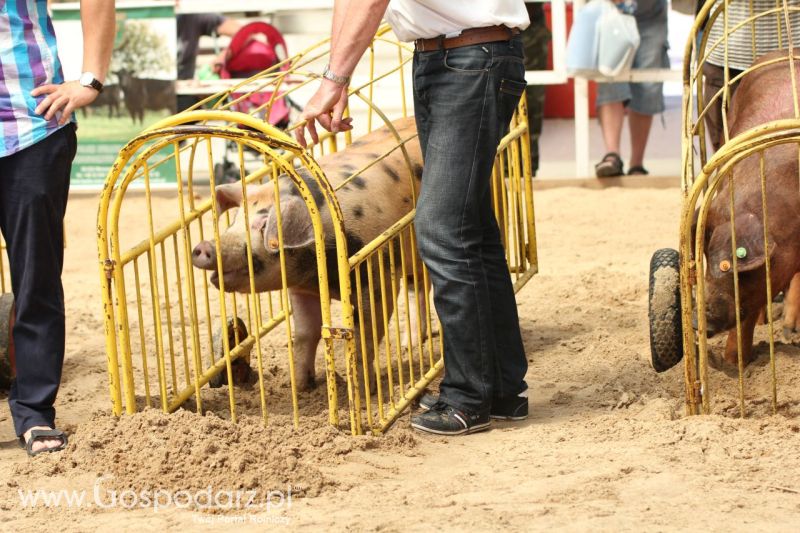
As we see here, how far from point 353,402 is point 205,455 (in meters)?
0.52

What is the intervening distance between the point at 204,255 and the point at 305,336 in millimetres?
776

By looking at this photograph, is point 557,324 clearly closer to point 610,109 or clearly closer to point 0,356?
point 0,356

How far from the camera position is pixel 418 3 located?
148 inches

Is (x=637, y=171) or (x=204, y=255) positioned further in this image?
(x=637, y=171)

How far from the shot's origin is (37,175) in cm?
388

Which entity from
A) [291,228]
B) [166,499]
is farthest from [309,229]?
[166,499]

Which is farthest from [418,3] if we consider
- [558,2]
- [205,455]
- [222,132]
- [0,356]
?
[558,2]

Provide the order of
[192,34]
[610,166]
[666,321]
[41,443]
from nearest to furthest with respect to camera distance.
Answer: [41,443], [666,321], [610,166], [192,34]

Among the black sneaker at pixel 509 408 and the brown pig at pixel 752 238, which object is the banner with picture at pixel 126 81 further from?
the brown pig at pixel 752 238

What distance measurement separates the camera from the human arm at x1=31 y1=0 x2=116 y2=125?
12.7 ft

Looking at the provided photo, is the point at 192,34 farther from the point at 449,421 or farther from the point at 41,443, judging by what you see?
the point at 449,421

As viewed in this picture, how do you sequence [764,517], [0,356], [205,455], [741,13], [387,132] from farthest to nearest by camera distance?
1. [741,13]
2. [387,132]
3. [0,356]
4. [205,455]
5. [764,517]

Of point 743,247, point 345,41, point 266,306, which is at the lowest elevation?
point 266,306

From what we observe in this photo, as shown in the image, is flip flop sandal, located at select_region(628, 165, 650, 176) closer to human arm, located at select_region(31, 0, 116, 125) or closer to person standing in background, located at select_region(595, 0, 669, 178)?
person standing in background, located at select_region(595, 0, 669, 178)
